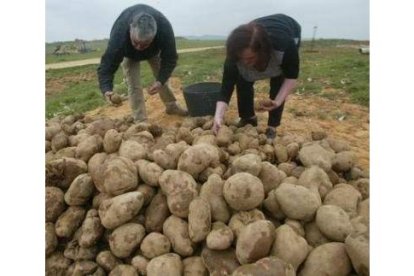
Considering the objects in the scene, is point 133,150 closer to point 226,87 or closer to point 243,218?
point 243,218

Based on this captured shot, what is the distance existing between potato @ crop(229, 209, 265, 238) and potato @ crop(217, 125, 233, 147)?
0.69 metres

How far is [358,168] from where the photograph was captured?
2344mm

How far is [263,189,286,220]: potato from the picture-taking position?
1828 millimetres

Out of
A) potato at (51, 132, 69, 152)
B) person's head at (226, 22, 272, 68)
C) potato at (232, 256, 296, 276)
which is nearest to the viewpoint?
potato at (232, 256, 296, 276)

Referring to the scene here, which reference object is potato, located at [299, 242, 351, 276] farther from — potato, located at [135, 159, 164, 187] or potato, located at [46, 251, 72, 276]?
potato, located at [46, 251, 72, 276]

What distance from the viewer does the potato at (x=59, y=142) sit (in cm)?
251

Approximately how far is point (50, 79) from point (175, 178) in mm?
6566

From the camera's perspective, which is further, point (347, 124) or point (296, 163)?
point (347, 124)

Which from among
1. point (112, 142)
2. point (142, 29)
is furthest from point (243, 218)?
point (142, 29)

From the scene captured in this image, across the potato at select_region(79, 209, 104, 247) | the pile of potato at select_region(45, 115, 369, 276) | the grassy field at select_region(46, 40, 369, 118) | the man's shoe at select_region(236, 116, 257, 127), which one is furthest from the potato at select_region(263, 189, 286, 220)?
the grassy field at select_region(46, 40, 369, 118)

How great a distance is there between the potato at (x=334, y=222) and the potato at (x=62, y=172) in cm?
116

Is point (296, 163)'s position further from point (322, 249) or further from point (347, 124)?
point (347, 124)

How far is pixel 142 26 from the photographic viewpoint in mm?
2703
